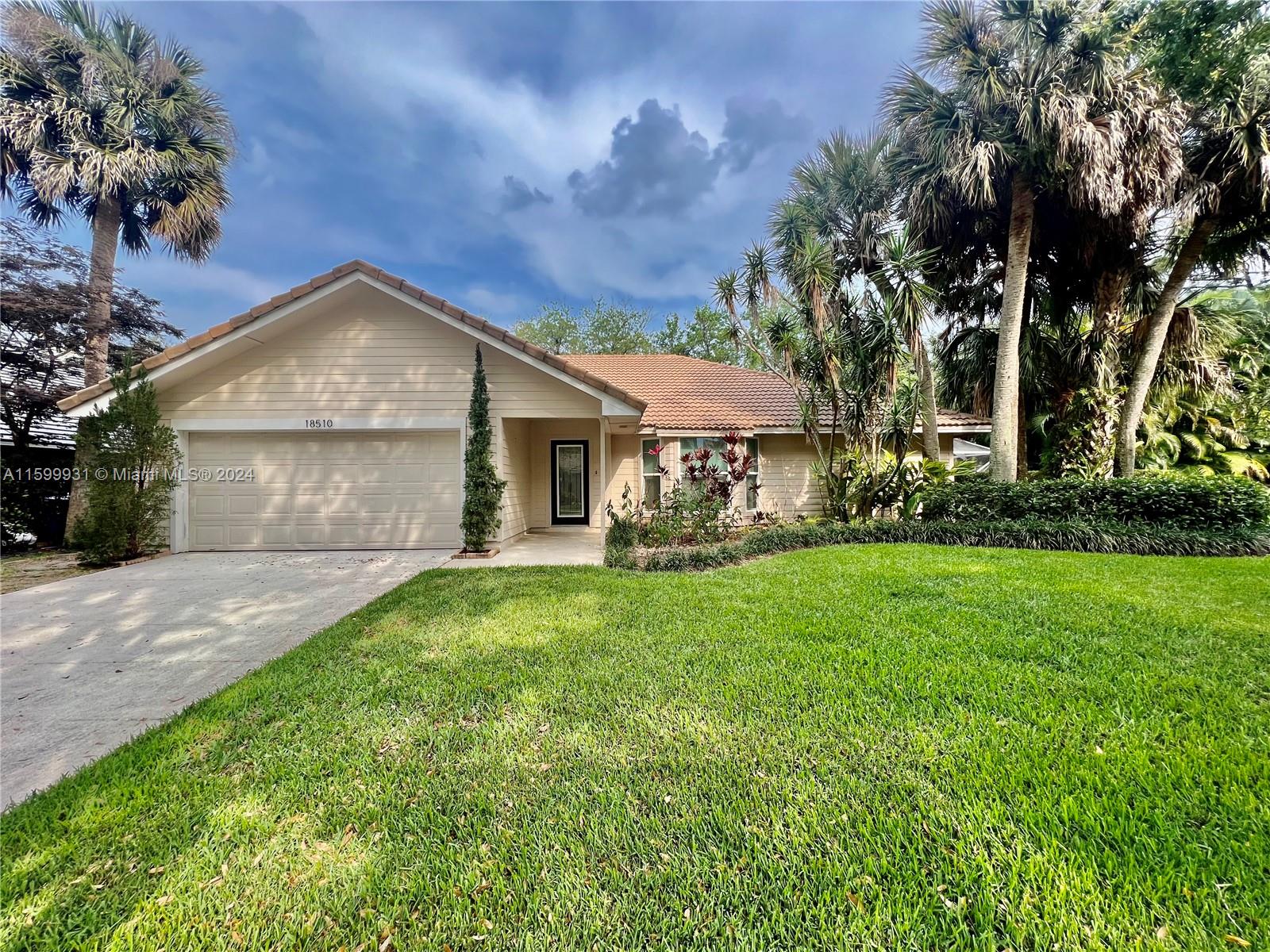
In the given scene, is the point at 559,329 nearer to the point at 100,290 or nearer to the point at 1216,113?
the point at 100,290

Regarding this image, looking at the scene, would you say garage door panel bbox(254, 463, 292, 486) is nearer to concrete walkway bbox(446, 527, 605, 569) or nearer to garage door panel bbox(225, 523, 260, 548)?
garage door panel bbox(225, 523, 260, 548)

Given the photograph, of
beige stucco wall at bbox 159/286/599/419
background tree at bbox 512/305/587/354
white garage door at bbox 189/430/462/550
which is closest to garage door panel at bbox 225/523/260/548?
white garage door at bbox 189/430/462/550

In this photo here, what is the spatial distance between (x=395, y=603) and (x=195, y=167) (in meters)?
11.3

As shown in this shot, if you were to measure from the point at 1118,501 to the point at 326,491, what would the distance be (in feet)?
45.4

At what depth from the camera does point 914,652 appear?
3.44 m

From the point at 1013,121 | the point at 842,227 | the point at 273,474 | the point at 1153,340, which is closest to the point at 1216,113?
the point at 1013,121

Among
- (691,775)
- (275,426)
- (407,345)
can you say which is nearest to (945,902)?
(691,775)

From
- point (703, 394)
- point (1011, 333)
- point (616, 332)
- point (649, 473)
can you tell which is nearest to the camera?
point (1011, 333)

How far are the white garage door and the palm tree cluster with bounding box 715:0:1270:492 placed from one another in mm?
7210

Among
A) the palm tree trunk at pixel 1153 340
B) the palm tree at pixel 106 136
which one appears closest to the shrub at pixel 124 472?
the palm tree at pixel 106 136

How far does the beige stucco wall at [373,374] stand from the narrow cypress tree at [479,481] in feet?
1.24

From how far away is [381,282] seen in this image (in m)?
8.12

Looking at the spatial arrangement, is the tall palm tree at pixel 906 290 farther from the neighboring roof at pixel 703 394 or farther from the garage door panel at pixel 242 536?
the garage door panel at pixel 242 536

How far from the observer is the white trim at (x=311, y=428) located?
851 cm
